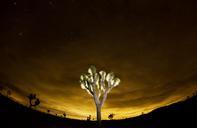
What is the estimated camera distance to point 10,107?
40.4 m

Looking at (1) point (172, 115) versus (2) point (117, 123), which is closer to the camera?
(1) point (172, 115)

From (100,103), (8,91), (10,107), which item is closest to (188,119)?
(100,103)

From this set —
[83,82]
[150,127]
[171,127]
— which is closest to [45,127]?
[83,82]

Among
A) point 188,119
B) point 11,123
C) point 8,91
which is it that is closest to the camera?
point 188,119

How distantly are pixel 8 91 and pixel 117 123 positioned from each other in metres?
20.8

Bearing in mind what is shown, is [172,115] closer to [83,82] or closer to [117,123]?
[83,82]

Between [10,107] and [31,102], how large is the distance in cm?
453

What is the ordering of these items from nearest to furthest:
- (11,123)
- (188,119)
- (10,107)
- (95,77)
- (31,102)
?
(188,119)
(95,77)
(11,123)
(10,107)
(31,102)

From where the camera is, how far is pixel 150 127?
96.3ft

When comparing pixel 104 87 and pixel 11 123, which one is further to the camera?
pixel 11 123

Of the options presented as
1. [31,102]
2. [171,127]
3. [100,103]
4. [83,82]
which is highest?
[31,102]

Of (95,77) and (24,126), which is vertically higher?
(95,77)

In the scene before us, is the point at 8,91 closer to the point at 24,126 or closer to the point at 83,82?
the point at 24,126

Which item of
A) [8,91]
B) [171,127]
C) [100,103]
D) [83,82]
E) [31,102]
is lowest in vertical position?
[171,127]
